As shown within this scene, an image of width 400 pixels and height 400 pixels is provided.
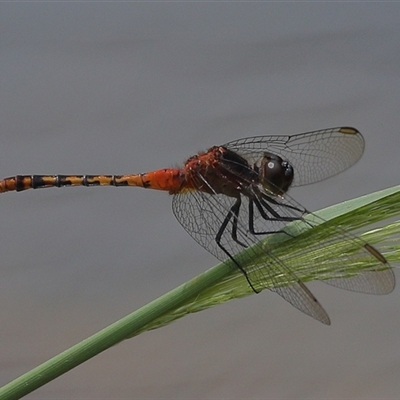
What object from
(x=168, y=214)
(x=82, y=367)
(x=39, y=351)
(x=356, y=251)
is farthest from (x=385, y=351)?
A: (x=356, y=251)

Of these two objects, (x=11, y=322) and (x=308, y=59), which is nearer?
(x=11, y=322)

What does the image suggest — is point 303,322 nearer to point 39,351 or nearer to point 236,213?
point 39,351

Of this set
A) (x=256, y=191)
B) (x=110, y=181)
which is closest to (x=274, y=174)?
(x=256, y=191)

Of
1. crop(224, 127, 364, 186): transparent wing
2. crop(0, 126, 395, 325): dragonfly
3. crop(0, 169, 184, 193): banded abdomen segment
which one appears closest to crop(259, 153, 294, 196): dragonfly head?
crop(0, 126, 395, 325): dragonfly

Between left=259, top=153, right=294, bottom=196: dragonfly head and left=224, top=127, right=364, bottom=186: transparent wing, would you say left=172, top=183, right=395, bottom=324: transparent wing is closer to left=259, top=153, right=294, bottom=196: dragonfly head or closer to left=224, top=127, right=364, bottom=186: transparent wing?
left=259, top=153, right=294, bottom=196: dragonfly head

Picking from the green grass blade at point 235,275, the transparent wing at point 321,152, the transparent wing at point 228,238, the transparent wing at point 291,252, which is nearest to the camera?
the green grass blade at point 235,275

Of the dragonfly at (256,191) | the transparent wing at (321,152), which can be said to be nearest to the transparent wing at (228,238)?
the dragonfly at (256,191)

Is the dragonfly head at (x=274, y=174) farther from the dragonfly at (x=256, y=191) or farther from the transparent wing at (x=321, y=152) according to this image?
the transparent wing at (x=321, y=152)
